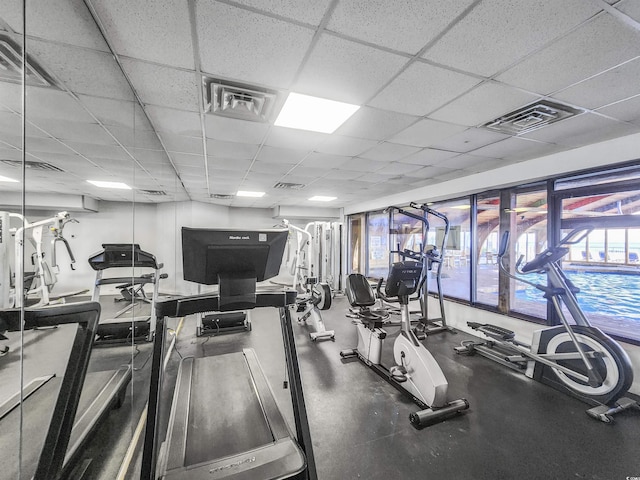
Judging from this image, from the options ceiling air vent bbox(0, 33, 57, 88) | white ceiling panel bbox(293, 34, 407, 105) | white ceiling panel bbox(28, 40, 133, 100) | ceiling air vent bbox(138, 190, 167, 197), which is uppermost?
white ceiling panel bbox(293, 34, 407, 105)

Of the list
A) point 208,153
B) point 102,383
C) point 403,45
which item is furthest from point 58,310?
point 208,153

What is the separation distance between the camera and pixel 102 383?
7.06 feet

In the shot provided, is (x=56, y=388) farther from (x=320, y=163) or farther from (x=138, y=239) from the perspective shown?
(x=320, y=163)

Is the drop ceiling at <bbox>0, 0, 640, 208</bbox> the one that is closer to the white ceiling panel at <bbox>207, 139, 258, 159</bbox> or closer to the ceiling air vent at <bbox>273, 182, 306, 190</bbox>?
the white ceiling panel at <bbox>207, 139, 258, 159</bbox>

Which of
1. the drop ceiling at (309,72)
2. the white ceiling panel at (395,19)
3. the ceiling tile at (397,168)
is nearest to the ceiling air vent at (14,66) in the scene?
the drop ceiling at (309,72)

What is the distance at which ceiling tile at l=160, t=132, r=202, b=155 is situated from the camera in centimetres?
276

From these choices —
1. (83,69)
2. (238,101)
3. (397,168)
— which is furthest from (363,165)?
(83,69)

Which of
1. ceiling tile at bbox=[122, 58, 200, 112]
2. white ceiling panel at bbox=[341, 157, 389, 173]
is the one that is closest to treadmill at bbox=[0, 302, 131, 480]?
ceiling tile at bbox=[122, 58, 200, 112]

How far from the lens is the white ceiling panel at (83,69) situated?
1.46 m

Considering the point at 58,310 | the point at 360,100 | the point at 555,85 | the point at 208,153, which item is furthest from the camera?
the point at 208,153

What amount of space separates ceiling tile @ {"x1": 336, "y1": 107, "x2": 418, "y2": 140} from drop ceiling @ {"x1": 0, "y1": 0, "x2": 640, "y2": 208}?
2 centimetres

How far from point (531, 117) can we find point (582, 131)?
0.79 meters

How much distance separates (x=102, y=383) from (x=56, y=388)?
1.12 m

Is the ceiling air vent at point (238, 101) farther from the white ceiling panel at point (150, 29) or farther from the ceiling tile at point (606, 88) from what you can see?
the ceiling tile at point (606, 88)
